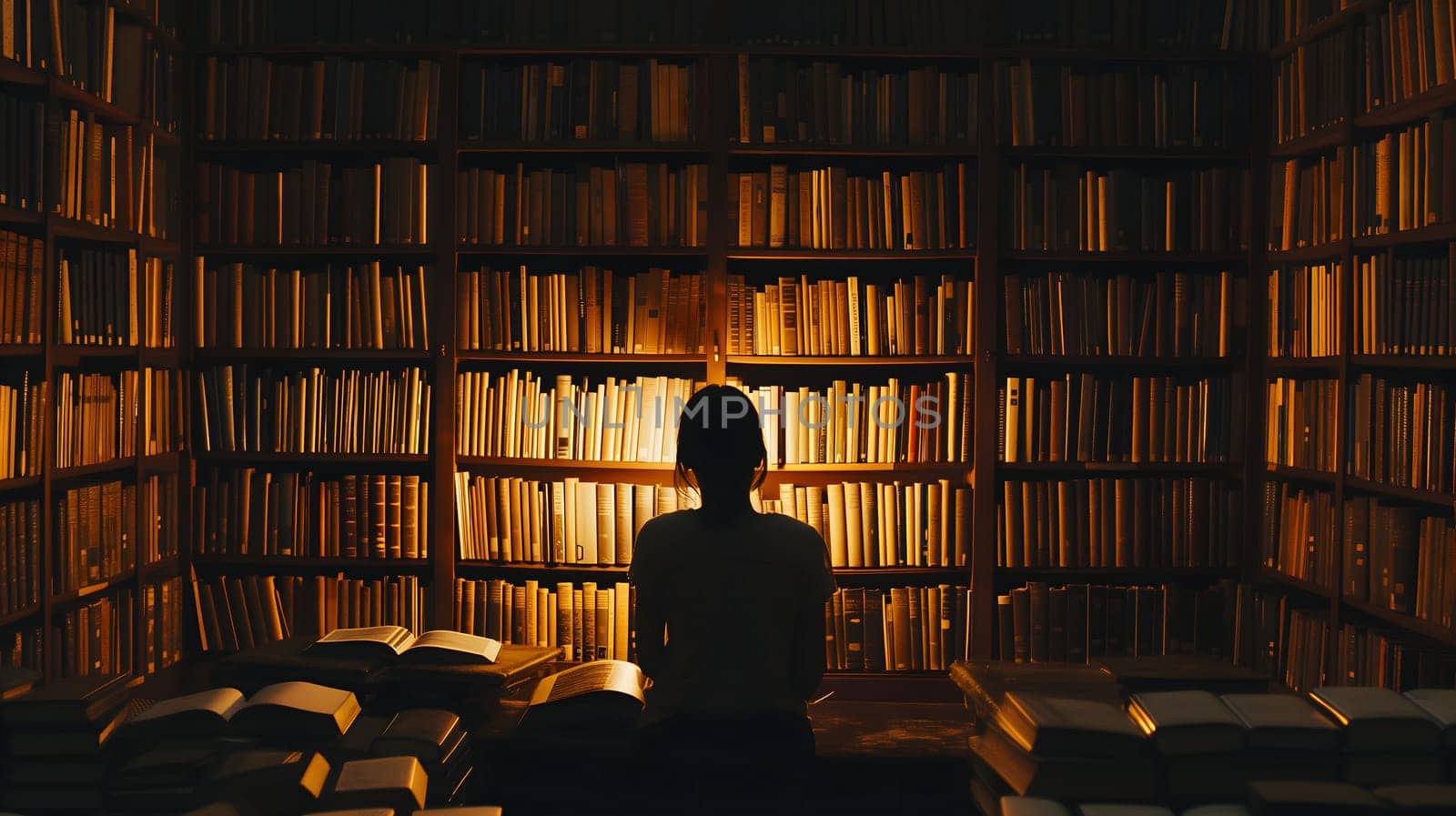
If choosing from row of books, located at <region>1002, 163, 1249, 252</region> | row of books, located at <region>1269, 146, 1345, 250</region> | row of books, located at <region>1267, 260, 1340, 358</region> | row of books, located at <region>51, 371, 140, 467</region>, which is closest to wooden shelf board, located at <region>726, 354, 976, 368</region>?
row of books, located at <region>1002, 163, 1249, 252</region>

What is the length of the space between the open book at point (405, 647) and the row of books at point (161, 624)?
6.82ft

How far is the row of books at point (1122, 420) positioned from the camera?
13.9 feet

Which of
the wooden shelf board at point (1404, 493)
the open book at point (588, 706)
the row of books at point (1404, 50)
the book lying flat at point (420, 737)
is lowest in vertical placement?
the open book at point (588, 706)

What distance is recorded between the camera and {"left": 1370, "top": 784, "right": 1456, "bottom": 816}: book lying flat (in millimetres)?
1312

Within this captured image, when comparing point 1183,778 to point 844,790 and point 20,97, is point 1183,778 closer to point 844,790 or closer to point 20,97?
point 844,790

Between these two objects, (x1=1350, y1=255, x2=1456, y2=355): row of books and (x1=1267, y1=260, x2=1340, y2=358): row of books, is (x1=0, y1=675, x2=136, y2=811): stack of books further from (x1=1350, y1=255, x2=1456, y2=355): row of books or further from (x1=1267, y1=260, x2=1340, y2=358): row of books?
(x1=1267, y1=260, x2=1340, y2=358): row of books

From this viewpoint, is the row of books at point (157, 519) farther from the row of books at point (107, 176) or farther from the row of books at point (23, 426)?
the row of books at point (107, 176)

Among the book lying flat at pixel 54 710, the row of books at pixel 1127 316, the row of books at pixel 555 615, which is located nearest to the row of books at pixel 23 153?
the row of books at pixel 555 615

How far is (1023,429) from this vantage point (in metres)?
4.24

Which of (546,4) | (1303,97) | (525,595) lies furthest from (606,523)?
(1303,97)

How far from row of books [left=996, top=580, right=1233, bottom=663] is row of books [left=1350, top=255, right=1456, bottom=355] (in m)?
1.14

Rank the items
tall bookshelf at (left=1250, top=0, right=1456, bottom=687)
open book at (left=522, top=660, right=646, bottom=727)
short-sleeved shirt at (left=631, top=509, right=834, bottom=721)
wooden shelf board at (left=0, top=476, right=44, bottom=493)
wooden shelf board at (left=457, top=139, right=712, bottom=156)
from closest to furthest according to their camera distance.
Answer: open book at (left=522, top=660, right=646, bottom=727)
short-sleeved shirt at (left=631, top=509, right=834, bottom=721)
wooden shelf board at (left=0, top=476, right=44, bottom=493)
tall bookshelf at (left=1250, top=0, right=1456, bottom=687)
wooden shelf board at (left=457, top=139, right=712, bottom=156)

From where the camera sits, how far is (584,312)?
4.22 metres

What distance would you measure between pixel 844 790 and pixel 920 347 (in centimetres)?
249
